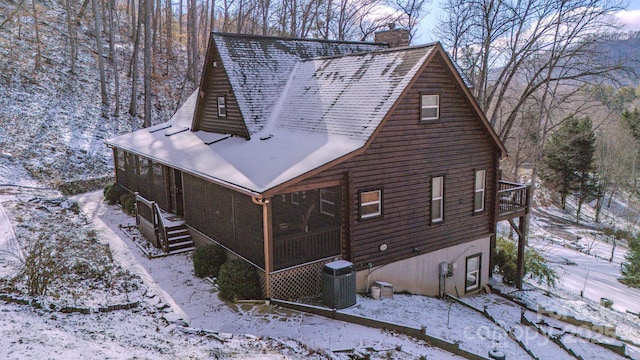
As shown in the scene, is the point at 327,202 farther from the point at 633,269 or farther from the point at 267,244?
the point at 633,269

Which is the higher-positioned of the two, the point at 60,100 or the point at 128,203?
the point at 60,100

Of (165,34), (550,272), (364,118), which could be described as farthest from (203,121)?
(165,34)

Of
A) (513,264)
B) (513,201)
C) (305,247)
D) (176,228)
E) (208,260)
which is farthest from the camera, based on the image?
(513,264)

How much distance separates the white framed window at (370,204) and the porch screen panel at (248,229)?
2.92m

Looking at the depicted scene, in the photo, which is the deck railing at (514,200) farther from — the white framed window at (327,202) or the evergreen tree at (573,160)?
the evergreen tree at (573,160)

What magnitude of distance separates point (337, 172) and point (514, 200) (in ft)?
28.8

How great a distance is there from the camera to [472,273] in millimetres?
16219

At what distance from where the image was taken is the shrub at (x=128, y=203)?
19522mm

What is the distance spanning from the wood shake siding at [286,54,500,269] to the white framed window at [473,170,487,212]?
0.64ft

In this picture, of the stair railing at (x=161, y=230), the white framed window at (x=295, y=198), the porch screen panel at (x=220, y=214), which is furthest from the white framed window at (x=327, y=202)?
the stair railing at (x=161, y=230)

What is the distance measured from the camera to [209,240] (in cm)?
1475

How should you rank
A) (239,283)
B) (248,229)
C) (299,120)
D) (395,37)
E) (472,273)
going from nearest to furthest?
(239,283), (248,229), (299,120), (472,273), (395,37)

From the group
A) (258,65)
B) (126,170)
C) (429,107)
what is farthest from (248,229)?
(126,170)

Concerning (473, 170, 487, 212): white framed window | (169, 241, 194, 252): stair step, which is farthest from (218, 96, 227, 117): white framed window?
(473, 170, 487, 212): white framed window
